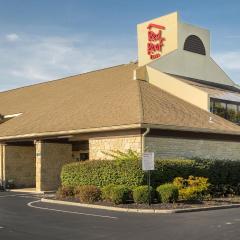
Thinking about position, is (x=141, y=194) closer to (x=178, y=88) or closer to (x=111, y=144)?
(x=111, y=144)

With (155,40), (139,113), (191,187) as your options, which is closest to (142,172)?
(191,187)

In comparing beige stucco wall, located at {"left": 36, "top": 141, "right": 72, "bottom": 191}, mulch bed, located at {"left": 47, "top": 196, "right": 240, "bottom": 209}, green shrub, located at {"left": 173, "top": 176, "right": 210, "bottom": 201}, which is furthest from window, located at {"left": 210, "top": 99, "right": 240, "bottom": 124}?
beige stucco wall, located at {"left": 36, "top": 141, "right": 72, "bottom": 191}

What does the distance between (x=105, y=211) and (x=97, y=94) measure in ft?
47.7

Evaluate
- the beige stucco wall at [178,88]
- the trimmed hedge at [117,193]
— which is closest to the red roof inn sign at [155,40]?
the beige stucco wall at [178,88]

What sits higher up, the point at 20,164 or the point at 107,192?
the point at 20,164

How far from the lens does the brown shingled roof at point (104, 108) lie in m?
26.8

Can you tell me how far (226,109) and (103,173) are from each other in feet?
38.8

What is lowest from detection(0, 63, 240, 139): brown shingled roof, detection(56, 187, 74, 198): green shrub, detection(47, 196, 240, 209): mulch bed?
detection(47, 196, 240, 209): mulch bed

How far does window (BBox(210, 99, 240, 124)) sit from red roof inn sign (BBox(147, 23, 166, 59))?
5700mm

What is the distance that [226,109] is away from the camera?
32500mm

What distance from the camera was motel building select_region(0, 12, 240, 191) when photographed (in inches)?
1043

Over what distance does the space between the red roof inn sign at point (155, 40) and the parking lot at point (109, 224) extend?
682 inches

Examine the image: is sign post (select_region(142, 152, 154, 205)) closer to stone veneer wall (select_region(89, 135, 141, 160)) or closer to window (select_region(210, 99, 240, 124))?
stone veneer wall (select_region(89, 135, 141, 160))

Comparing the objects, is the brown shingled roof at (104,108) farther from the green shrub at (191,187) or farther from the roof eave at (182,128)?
the green shrub at (191,187)
